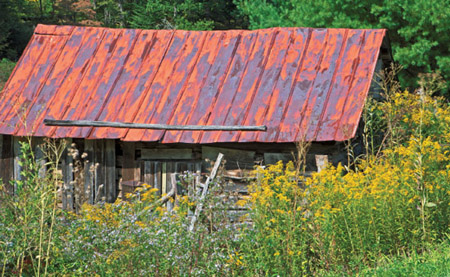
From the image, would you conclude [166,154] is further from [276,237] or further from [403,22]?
[403,22]

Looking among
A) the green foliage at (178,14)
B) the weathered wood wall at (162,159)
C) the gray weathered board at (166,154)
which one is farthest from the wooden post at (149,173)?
the green foliage at (178,14)

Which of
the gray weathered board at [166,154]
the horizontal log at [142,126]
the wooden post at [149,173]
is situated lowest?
the wooden post at [149,173]

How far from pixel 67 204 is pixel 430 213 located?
22.9 feet

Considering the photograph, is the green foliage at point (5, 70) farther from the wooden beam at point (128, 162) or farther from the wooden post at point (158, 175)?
the wooden post at point (158, 175)

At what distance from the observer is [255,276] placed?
668 centimetres

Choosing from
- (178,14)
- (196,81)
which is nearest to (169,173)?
(196,81)

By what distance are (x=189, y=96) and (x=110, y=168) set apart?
6.31ft

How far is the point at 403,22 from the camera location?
21.0 m

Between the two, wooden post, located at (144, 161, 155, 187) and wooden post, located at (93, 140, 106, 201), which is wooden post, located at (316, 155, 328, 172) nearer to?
wooden post, located at (144, 161, 155, 187)

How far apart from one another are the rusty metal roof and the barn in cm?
2

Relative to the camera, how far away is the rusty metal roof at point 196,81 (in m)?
11.0

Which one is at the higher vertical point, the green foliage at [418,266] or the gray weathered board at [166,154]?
the gray weathered board at [166,154]

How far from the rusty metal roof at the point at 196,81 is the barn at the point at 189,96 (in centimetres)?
2

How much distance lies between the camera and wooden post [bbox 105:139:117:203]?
1188cm
